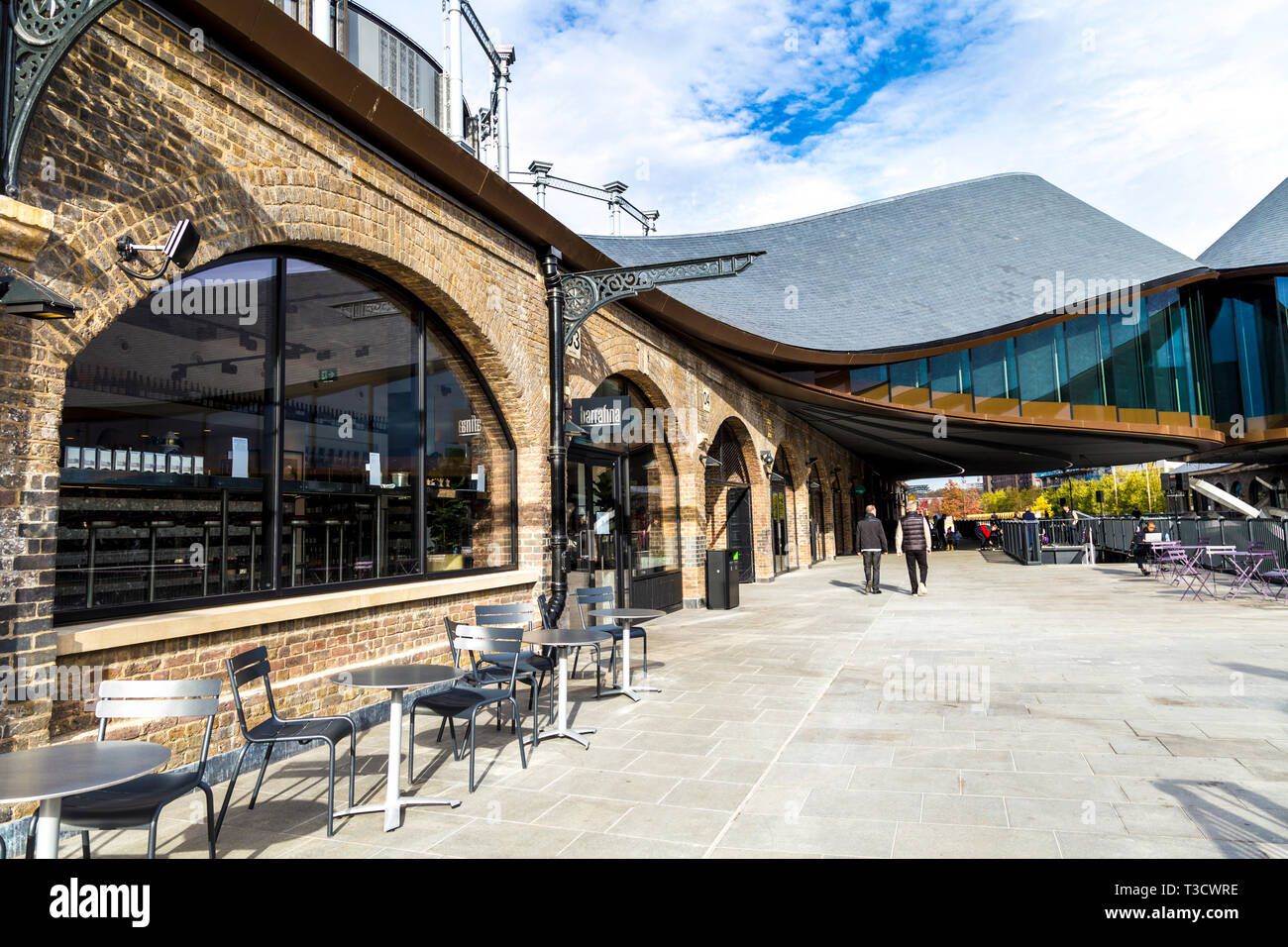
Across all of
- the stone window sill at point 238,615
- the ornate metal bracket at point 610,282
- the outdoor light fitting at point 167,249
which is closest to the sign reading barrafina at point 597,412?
the ornate metal bracket at point 610,282

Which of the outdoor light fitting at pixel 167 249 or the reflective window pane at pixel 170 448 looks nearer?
the outdoor light fitting at pixel 167 249

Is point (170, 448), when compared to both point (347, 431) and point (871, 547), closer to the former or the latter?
point (347, 431)

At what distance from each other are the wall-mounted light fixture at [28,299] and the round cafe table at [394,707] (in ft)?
6.72

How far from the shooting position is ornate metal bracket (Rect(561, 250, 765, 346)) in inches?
313

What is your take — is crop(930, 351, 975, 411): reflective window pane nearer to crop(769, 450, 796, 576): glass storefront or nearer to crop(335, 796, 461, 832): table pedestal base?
crop(769, 450, 796, 576): glass storefront

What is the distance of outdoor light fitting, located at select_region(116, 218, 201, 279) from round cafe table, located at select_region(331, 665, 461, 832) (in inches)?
92.3

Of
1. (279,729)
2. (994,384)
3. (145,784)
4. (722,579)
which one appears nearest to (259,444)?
(279,729)

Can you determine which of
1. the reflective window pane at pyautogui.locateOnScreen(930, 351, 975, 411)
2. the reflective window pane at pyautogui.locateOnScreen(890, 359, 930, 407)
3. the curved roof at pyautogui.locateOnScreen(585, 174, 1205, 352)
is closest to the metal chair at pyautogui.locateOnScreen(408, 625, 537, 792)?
the curved roof at pyautogui.locateOnScreen(585, 174, 1205, 352)

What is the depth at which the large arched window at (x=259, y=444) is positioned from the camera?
425cm

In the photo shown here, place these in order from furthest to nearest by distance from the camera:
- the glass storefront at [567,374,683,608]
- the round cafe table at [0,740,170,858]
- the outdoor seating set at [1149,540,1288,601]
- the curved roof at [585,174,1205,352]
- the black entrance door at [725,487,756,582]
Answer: the curved roof at [585,174,1205,352] → the black entrance door at [725,487,756,582] → the outdoor seating set at [1149,540,1288,601] → the glass storefront at [567,374,683,608] → the round cafe table at [0,740,170,858]

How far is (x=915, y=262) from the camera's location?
25703 mm

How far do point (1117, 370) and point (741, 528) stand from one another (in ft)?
40.9

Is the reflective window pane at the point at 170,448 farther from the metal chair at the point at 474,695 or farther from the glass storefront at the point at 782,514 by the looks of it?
the glass storefront at the point at 782,514

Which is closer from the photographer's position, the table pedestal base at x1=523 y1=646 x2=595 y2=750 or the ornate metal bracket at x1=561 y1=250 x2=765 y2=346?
the table pedestal base at x1=523 y1=646 x2=595 y2=750
